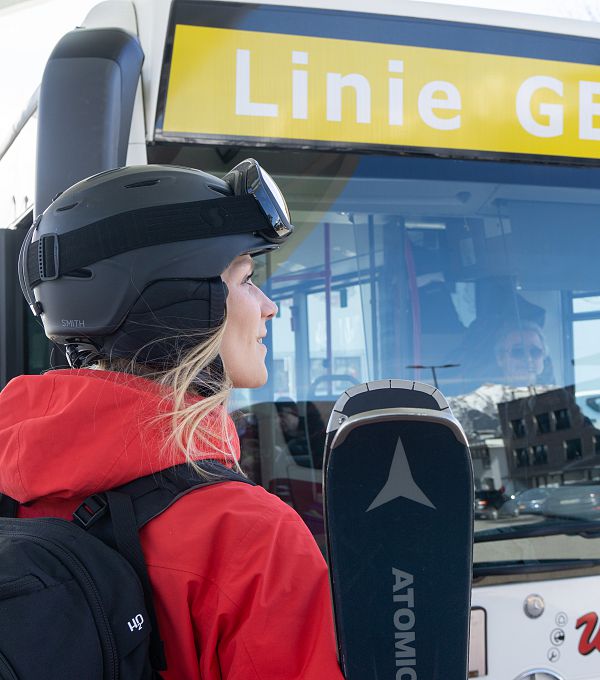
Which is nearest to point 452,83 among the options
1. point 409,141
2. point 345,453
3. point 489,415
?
point 409,141

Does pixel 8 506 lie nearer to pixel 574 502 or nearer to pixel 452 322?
pixel 452 322

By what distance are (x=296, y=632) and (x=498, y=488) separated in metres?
1.86

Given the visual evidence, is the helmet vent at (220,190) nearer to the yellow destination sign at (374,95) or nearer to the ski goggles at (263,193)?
the ski goggles at (263,193)

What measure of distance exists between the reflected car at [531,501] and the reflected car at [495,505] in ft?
0.07

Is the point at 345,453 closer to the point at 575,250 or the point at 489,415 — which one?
the point at 489,415

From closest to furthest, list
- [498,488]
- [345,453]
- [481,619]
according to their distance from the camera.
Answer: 1. [345,453]
2. [481,619]
3. [498,488]

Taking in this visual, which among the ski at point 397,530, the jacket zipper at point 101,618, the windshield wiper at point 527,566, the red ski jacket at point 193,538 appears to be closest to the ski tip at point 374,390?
the ski at point 397,530

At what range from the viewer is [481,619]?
8.64 ft

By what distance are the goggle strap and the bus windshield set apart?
49.7 inches

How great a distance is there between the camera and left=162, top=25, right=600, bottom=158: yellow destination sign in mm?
2627

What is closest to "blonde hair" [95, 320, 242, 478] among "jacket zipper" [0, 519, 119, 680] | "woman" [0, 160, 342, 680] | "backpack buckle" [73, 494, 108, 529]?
"woman" [0, 160, 342, 680]

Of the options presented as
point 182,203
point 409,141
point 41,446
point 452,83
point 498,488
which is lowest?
point 498,488

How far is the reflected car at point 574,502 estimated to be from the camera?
2867mm

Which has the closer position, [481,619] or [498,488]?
[481,619]
